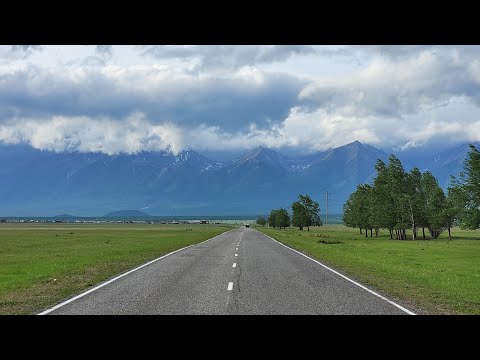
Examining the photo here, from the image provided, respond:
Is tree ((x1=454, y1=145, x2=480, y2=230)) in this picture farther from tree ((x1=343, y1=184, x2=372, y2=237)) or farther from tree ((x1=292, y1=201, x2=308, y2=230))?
tree ((x1=292, y1=201, x2=308, y2=230))

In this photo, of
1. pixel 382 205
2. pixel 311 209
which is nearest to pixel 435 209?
pixel 382 205

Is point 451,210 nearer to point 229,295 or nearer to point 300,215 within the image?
point 229,295

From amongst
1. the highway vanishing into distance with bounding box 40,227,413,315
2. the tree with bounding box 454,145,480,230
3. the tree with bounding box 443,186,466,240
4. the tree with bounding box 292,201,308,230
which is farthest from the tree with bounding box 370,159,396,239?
the highway vanishing into distance with bounding box 40,227,413,315

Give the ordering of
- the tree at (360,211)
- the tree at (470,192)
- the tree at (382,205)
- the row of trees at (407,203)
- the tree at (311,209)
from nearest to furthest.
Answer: the tree at (470,192)
the row of trees at (407,203)
the tree at (382,205)
the tree at (360,211)
the tree at (311,209)

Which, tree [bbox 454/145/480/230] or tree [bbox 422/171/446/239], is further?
tree [bbox 422/171/446/239]

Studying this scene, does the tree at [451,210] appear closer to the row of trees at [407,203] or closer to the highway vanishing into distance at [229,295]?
the row of trees at [407,203]

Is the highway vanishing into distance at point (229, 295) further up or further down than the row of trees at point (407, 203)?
further down

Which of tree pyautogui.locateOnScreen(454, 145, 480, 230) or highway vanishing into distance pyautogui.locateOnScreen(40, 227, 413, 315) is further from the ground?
tree pyautogui.locateOnScreen(454, 145, 480, 230)

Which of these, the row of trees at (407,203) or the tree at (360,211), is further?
the tree at (360,211)

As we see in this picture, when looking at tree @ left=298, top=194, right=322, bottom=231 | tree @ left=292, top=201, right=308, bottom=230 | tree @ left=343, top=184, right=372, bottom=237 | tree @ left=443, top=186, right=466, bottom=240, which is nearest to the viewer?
tree @ left=443, top=186, right=466, bottom=240

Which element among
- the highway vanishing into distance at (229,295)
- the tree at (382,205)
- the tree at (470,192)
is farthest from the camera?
the tree at (382,205)

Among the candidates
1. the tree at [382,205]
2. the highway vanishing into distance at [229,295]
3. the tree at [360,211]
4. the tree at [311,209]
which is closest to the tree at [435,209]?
the tree at [382,205]
